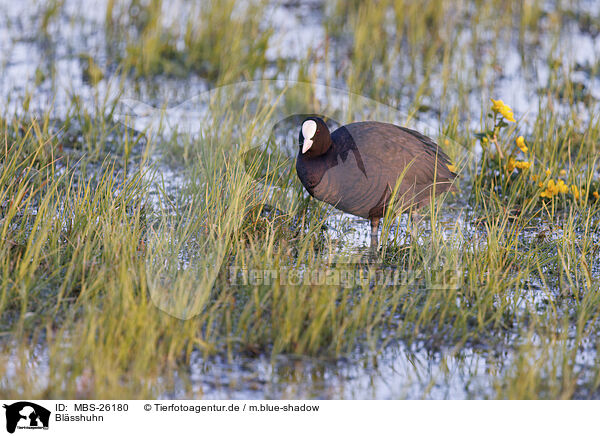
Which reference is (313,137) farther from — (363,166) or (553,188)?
(553,188)

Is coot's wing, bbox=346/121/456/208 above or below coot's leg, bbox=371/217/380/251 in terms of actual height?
above

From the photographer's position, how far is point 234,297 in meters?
3.39

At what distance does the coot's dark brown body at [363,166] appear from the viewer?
143 inches

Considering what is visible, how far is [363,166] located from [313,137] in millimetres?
269

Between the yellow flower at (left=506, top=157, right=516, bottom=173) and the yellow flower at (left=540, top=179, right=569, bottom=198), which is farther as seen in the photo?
the yellow flower at (left=506, top=157, right=516, bottom=173)

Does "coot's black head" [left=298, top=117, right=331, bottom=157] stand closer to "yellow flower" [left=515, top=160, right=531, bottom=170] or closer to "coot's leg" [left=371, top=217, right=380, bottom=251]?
"coot's leg" [left=371, top=217, right=380, bottom=251]

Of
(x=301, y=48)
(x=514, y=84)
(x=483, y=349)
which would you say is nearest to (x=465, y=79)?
(x=514, y=84)

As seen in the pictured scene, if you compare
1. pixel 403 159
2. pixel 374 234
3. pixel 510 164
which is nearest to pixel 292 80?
pixel 510 164

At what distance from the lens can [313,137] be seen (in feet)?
11.8

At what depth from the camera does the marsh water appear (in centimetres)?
298

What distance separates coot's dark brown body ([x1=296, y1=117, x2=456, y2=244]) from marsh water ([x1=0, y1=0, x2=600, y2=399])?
0.38 meters

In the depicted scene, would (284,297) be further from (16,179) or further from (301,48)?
(301,48)
